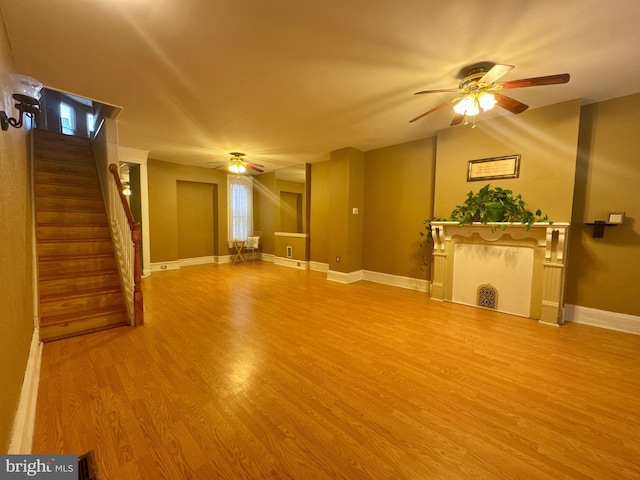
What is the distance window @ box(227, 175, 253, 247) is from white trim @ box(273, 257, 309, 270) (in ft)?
4.34

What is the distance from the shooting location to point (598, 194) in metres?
3.15

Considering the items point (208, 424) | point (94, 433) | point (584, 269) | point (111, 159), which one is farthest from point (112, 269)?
point (584, 269)

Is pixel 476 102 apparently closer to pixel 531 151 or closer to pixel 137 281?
A: pixel 531 151

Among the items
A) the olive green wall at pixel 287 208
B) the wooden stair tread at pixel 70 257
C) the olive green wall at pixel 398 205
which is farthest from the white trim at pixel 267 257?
the wooden stair tread at pixel 70 257

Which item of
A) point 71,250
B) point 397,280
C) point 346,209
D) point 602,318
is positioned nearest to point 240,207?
point 346,209

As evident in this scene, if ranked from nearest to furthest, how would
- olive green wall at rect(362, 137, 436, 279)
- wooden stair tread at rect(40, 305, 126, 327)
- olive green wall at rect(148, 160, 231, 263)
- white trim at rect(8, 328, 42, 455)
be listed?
white trim at rect(8, 328, 42, 455)
wooden stair tread at rect(40, 305, 126, 327)
olive green wall at rect(362, 137, 436, 279)
olive green wall at rect(148, 160, 231, 263)

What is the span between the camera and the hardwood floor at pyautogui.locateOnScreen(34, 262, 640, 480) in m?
1.37

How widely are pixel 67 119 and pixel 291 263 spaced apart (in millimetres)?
6720

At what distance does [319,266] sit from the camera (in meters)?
6.53

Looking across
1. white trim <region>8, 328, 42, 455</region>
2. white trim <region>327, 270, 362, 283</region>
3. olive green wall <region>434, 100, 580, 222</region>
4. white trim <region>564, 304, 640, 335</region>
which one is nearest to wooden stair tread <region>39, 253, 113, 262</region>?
white trim <region>8, 328, 42, 455</region>

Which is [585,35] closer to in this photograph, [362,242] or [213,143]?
[362,242]

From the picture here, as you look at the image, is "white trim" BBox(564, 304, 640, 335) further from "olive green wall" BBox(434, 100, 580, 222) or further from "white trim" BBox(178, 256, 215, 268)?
"white trim" BBox(178, 256, 215, 268)

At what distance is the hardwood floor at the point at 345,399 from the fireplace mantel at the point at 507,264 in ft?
1.08

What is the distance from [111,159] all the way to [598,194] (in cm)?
644
